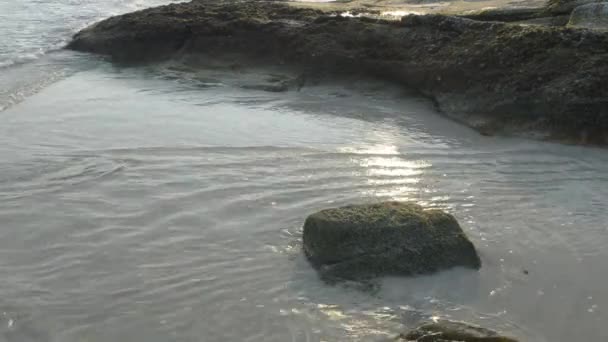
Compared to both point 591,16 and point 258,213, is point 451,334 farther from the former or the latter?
point 591,16

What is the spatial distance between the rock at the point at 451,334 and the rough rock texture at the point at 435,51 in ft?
11.1

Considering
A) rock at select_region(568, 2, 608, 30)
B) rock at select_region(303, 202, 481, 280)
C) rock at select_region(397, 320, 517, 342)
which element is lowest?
rock at select_region(397, 320, 517, 342)

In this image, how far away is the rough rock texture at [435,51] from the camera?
20.7 feet

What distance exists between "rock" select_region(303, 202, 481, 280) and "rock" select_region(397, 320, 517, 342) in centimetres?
53

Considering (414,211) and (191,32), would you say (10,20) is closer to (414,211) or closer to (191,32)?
(191,32)

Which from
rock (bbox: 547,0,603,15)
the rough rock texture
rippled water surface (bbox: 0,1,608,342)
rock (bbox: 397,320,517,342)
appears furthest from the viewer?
rock (bbox: 547,0,603,15)

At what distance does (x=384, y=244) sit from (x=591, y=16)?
496 cm

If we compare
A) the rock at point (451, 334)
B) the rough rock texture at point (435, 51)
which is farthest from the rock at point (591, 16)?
the rock at point (451, 334)

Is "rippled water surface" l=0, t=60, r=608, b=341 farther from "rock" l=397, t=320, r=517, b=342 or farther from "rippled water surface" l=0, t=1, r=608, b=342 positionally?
"rock" l=397, t=320, r=517, b=342

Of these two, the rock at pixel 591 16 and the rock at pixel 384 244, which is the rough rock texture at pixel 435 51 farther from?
the rock at pixel 384 244

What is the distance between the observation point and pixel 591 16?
7328 mm

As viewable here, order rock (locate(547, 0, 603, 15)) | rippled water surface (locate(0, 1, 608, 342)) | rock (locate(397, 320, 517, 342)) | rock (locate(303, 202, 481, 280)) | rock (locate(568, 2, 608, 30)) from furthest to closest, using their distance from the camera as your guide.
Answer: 1. rock (locate(547, 0, 603, 15))
2. rock (locate(568, 2, 608, 30))
3. rock (locate(303, 202, 481, 280))
4. rippled water surface (locate(0, 1, 608, 342))
5. rock (locate(397, 320, 517, 342))

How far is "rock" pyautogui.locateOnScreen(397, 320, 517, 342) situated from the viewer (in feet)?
10.6

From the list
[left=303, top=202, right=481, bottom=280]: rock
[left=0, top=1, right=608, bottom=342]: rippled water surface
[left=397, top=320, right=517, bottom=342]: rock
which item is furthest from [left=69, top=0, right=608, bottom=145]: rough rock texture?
[left=397, top=320, right=517, bottom=342]: rock
